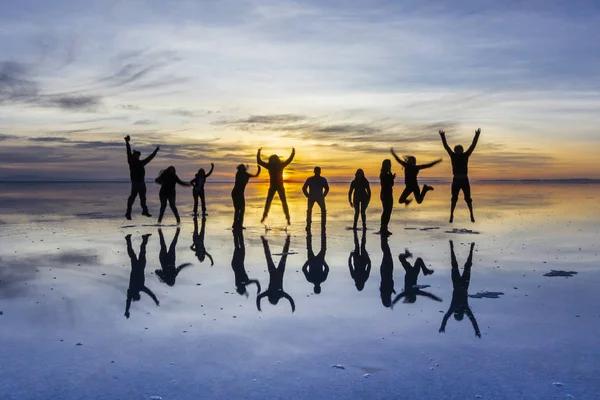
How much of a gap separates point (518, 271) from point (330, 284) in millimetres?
3547

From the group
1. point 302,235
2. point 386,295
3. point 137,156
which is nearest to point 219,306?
point 386,295

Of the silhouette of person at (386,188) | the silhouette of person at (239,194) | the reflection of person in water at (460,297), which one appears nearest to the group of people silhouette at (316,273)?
the reflection of person in water at (460,297)

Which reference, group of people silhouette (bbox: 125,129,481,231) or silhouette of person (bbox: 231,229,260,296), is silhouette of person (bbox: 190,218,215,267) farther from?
group of people silhouette (bbox: 125,129,481,231)

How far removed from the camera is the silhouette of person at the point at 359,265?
9.44 m

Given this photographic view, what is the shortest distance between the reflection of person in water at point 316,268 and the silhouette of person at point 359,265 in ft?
1.69

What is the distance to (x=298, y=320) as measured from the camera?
6.90 meters

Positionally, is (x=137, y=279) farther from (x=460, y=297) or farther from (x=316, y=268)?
(x=460, y=297)

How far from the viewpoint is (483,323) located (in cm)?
664

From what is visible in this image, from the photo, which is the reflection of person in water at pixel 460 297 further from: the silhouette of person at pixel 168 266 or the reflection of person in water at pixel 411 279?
the silhouette of person at pixel 168 266

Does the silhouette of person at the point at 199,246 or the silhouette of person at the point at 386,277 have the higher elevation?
the silhouette of person at the point at 386,277

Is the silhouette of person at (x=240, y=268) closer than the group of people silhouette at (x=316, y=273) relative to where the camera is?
No

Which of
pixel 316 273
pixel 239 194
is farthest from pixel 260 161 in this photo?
pixel 316 273

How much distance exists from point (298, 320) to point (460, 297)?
2.58 metres

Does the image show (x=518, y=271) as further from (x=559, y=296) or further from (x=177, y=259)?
(x=177, y=259)
